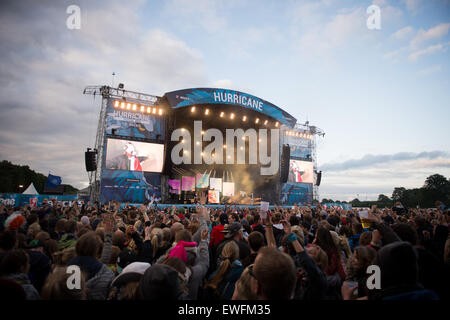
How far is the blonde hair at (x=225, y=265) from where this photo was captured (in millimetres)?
2502

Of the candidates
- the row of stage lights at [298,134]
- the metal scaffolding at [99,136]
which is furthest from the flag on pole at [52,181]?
the row of stage lights at [298,134]

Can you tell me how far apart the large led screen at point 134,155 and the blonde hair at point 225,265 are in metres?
21.0

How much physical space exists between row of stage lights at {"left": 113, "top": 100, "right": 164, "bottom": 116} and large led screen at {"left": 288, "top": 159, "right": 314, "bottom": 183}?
18.5 meters

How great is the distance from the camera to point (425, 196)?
158ft

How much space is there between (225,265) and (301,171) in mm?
31009

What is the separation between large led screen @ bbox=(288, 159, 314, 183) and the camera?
31.1 meters

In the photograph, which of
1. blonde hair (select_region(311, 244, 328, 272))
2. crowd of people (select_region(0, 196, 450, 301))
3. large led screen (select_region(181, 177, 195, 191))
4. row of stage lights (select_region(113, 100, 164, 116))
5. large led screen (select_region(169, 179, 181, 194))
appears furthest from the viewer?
large led screen (select_region(181, 177, 195, 191))

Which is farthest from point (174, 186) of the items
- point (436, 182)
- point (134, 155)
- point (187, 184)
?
point (436, 182)

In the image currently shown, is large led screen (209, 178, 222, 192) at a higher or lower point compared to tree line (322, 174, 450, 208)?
higher

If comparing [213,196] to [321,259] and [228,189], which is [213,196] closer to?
[228,189]

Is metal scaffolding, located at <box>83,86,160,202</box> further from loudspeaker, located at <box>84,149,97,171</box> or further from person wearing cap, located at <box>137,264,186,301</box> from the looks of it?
person wearing cap, located at <box>137,264,186,301</box>

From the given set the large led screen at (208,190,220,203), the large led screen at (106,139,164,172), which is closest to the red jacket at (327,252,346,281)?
the large led screen at (106,139,164,172)

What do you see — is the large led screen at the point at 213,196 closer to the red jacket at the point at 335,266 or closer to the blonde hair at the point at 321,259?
→ the red jacket at the point at 335,266
